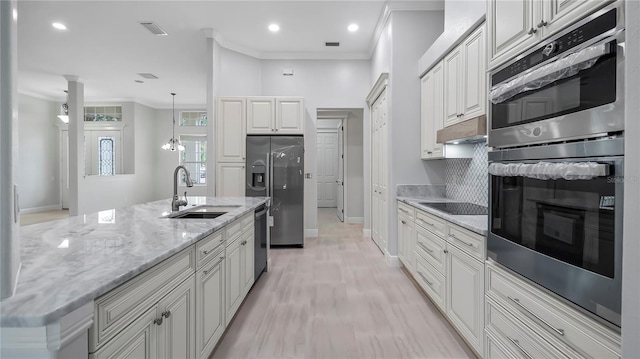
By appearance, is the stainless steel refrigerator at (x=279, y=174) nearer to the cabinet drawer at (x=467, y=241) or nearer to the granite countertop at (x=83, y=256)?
the granite countertop at (x=83, y=256)

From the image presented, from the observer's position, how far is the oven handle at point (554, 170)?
0.96 meters

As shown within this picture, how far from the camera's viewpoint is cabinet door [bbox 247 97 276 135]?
15.4ft

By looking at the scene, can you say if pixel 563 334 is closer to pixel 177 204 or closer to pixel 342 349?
pixel 342 349

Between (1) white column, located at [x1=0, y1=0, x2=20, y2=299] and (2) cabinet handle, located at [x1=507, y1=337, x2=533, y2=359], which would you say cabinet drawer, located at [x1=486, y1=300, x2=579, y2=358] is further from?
(1) white column, located at [x1=0, y1=0, x2=20, y2=299]

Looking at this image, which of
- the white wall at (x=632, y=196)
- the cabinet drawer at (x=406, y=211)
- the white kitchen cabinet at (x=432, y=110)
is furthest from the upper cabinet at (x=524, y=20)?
the cabinet drawer at (x=406, y=211)

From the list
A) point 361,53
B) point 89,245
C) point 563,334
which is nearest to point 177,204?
point 89,245

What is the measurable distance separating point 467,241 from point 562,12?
1.27 m

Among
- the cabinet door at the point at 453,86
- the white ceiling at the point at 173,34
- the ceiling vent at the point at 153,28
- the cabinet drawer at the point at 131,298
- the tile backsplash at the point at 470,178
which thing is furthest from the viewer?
the ceiling vent at the point at 153,28

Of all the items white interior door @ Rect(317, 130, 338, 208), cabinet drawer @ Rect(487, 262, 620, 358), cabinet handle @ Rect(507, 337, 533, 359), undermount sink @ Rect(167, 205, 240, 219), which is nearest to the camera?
cabinet drawer @ Rect(487, 262, 620, 358)

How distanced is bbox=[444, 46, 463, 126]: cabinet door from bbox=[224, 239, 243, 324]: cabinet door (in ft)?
7.14

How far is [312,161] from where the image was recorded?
5.39 metres

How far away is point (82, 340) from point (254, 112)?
4176 mm

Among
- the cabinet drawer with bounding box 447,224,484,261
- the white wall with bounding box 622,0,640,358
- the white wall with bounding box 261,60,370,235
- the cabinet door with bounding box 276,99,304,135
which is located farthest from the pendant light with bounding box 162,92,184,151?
the white wall with bounding box 622,0,640,358

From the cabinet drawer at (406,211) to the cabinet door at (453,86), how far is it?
92 cm
